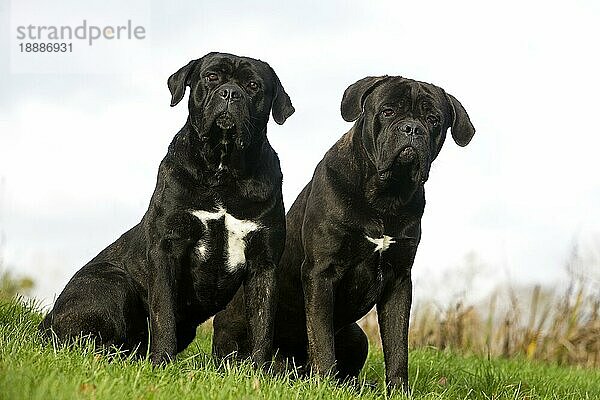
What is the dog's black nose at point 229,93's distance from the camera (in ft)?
17.4

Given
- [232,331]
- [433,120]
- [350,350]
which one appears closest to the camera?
[433,120]

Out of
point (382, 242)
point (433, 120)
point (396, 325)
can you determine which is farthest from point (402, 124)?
point (396, 325)

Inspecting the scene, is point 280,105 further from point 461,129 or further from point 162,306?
point 162,306

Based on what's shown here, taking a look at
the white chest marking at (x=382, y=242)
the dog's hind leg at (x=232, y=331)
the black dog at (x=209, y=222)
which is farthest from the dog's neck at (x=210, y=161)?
the dog's hind leg at (x=232, y=331)

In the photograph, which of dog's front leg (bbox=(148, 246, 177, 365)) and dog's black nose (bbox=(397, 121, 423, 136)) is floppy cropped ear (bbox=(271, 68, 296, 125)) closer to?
dog's black nose (bbox=(397, 121, 423, 136))

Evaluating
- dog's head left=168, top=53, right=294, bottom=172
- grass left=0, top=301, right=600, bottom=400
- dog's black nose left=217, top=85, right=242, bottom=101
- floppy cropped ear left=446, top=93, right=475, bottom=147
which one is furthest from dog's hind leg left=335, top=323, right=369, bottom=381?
dog's black nose left=217, top=85, right=242, bottom=101

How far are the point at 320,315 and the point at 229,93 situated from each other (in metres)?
1.42

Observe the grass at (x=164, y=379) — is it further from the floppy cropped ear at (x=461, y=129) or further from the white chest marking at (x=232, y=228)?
the floppy cropped ear at (x=461, y=129)

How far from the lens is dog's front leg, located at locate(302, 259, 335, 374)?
5.46 metres

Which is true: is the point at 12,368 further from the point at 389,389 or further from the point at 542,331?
the point at 542,331

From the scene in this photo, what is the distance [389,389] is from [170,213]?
5.55 ft

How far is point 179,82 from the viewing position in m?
5.54

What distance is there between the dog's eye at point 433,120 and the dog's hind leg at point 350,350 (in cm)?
155

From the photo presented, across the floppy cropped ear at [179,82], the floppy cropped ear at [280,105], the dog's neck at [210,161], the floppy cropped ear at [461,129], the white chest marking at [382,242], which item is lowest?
the white chest marking at [382,242]
